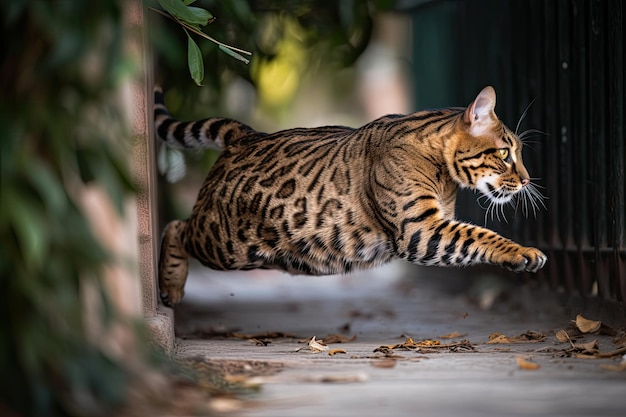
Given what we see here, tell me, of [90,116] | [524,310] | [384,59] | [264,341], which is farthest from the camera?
[384,59]

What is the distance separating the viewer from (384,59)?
2081 centimetres

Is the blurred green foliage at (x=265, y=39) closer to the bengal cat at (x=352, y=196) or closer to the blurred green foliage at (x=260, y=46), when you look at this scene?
the blurred green foliage at (x=260, y=46)

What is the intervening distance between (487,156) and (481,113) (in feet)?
0.84

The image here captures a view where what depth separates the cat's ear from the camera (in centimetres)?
570

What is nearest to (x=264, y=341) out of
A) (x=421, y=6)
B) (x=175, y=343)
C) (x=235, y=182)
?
(x=175, y=343)

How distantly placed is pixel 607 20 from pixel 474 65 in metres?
3.18

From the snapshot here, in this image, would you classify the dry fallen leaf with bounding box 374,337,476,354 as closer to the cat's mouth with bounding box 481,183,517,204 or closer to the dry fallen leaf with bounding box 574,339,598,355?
the dry fallen leaf with bounding box 574,339,598,355

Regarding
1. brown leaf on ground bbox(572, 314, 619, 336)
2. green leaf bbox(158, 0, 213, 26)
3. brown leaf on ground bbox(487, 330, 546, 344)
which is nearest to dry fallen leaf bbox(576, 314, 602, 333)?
brown leaf on ground bbox(572, 314, 619, 336)

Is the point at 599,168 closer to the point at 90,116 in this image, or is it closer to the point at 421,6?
the point at 90,116

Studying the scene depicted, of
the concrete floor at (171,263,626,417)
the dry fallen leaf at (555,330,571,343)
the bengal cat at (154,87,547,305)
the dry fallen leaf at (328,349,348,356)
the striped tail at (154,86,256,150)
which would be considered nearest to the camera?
the concrete floor at (171,263,626,417)

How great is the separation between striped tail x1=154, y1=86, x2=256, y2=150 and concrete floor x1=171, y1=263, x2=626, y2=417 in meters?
1.27

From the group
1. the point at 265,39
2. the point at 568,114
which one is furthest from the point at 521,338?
the point at 265,39

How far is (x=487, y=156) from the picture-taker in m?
5.80

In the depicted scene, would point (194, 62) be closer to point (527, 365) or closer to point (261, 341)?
point (261, 341)
